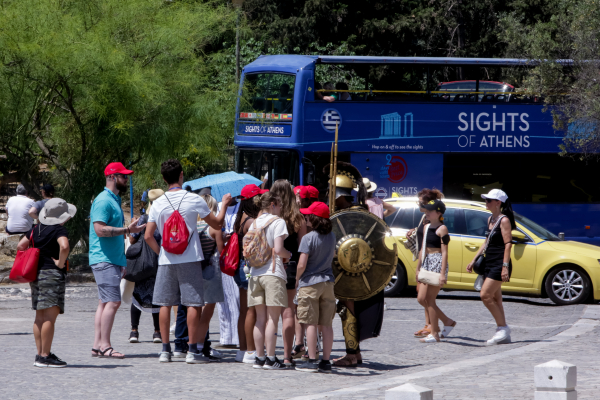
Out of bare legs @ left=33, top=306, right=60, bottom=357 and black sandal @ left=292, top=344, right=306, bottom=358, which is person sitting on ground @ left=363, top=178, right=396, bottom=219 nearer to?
black sandal @ left=292, top=344, right=306, bottom=358

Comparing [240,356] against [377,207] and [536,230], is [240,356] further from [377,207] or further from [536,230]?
[536,230]

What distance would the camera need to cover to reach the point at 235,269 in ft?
22.7

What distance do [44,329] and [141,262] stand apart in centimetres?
157

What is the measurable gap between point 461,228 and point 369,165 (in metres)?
4.21

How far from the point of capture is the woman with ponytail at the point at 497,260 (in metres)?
8.38

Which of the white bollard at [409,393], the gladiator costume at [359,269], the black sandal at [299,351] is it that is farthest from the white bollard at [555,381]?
the black sandal at [299,351]

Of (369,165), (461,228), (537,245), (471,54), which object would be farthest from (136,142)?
(471,54)

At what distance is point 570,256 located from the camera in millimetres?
12242

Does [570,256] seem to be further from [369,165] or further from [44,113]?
[44,113]

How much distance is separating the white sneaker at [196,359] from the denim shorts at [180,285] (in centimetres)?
47

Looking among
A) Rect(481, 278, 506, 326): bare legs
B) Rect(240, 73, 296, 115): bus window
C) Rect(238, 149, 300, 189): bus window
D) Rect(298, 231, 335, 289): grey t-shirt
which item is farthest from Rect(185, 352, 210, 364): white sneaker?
Rect(240, 73, 296, 115): bus window

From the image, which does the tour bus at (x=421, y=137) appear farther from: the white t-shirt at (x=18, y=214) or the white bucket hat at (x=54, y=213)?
the white bucket hat at (x=54, y=213)

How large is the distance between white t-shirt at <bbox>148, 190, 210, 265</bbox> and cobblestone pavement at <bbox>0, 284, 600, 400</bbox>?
0.96m

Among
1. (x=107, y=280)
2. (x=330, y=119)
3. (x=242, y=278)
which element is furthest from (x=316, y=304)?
(x=330, y=119)
